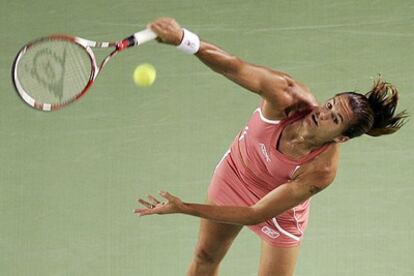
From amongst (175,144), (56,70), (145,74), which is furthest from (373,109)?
(175,144)

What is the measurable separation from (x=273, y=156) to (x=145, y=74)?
0.90 m

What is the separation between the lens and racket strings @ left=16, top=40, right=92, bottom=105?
334 centimetres

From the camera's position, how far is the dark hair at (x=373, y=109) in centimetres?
328

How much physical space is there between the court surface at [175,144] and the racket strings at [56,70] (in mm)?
1123

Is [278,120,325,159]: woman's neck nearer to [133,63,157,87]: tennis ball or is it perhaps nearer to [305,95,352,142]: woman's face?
[305,95,352,142]: woman's face

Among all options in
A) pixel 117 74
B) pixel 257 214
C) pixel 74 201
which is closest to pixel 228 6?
pixel 117 74

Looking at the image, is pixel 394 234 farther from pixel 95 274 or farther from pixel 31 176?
pixel 31 176

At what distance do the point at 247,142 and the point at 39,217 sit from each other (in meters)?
1.21

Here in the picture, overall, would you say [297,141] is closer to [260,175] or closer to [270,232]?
[260,175]

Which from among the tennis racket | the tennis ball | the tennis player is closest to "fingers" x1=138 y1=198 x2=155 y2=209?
the tennis player

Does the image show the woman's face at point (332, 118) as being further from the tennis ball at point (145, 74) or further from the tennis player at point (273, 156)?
the tennis ball at point (145, 74)

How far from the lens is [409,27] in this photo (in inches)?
191

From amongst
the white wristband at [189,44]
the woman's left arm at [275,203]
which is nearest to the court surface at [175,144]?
the woman's left arm at [275,203]

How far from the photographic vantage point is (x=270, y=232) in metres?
3.76
